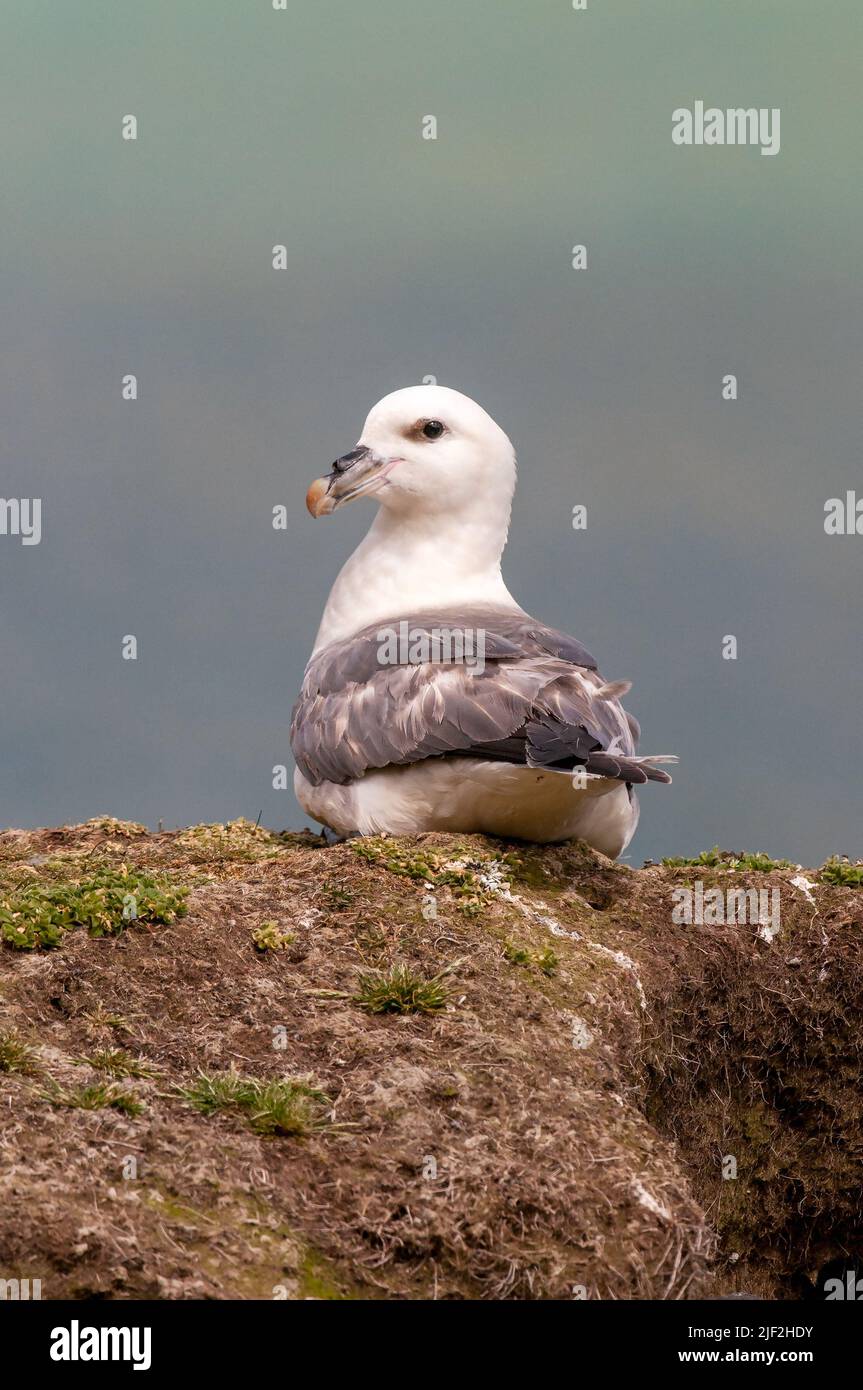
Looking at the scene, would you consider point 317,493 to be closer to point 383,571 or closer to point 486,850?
point 383,571

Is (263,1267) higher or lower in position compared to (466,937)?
lower

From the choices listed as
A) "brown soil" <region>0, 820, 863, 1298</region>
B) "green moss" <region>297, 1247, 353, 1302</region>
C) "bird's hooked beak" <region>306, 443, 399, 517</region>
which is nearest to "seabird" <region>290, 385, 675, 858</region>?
"bird's hooked beak" <region>306, 443, 399, 517</region>

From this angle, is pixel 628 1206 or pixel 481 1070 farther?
pixel 481 1070

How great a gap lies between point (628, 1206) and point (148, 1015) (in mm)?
2624

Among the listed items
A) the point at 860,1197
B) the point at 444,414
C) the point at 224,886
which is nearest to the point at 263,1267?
the point at 224,886

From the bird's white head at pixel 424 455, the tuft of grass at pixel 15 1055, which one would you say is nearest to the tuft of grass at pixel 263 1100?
the tuft of grass at pixel 15 1055

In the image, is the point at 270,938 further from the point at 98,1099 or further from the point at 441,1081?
the point at 98,1099

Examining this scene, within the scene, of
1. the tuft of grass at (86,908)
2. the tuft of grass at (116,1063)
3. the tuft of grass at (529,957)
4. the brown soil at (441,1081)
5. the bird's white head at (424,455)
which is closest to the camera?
the brown soil at (441,1081)

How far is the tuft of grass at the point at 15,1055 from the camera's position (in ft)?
22.8

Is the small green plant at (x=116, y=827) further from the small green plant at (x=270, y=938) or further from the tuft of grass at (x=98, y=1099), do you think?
the tuft of grass at (x=98, y=1099)

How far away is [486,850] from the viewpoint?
9.65 m

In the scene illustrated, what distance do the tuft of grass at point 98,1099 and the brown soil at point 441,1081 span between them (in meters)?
0.08

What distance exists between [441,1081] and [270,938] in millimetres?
1721

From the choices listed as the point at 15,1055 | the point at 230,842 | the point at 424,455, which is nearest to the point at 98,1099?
the point at 15,1055
